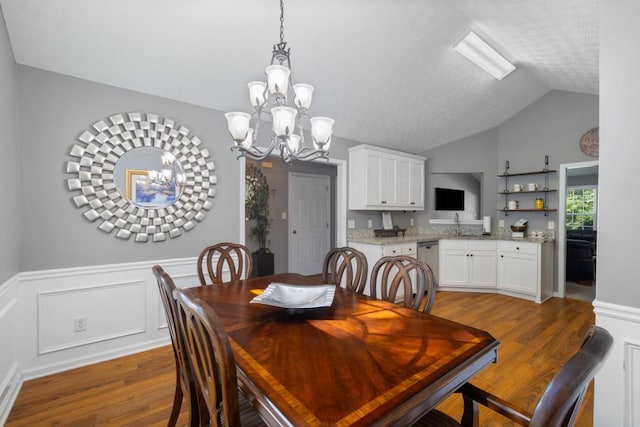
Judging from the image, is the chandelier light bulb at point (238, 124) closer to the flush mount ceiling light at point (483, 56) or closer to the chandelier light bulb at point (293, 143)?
the chandelier light bulb at point (293, 143)

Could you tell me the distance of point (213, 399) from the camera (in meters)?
0.92

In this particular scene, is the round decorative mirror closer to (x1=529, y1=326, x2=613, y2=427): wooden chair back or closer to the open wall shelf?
(x1=529, y1=326, x2=613, y2=427): wooden chair back

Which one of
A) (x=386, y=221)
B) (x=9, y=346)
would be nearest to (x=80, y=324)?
(x=9, y=346)

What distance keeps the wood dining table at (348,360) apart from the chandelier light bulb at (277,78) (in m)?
1.15

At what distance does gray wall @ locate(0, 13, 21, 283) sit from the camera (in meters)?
1.76

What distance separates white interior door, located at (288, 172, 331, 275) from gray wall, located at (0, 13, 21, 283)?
3718mm

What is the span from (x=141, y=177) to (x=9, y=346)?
4.77 ft

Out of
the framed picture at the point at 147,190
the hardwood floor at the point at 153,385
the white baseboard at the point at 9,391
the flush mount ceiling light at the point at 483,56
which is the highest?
the flush mount ceiling light at the point at 483,56

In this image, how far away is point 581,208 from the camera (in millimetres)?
6473

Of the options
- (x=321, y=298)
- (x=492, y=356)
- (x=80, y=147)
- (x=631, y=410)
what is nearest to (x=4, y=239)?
(x=80, y=147)

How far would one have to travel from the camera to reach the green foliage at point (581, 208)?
6.26m

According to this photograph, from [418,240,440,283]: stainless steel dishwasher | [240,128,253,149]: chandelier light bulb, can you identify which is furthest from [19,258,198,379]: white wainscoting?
[418,240,440,283]: stainless steel dishwasher

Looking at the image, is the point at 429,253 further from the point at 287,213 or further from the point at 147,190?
the point at 147,190

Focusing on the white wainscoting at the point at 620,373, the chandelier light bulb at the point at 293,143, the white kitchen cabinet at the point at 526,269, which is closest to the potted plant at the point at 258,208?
the chandelier light bulb at the point at 293,143
